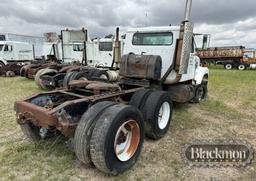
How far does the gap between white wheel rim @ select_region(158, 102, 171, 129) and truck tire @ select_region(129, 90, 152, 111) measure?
1.49ft

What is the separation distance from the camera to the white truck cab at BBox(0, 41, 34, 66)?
16.9 m

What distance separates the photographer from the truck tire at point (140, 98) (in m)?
3.98

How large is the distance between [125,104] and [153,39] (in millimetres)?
2662

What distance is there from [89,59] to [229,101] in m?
9.47

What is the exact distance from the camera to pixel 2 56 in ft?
55.4

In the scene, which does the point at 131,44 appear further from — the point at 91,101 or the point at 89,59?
the point at 89,59

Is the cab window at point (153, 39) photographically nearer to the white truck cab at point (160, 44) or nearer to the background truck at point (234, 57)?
the white truck cab at point (160, 44)

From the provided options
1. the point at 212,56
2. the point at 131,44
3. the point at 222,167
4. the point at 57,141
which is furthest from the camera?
the point at 212,56

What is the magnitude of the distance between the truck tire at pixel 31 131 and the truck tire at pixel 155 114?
6.24 ft

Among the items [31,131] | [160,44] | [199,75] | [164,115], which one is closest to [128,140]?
[164,115]

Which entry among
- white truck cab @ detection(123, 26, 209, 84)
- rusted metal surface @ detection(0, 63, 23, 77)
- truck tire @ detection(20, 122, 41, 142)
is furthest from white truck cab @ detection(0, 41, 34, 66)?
truck tire @ detection(20, 122, 41, 142)

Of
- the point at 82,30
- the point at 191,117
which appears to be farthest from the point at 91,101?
the point at 82,30

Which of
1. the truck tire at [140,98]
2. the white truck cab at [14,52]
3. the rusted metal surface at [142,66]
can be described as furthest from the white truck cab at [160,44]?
the white truck cab at [14,52]

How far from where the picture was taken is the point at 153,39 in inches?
227
